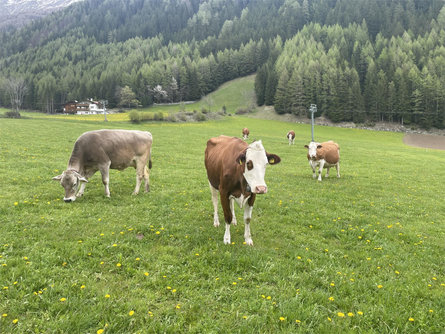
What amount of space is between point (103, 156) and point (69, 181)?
1.68 m

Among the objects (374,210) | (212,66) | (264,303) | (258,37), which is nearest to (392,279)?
(264,303)

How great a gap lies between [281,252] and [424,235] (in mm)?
5391

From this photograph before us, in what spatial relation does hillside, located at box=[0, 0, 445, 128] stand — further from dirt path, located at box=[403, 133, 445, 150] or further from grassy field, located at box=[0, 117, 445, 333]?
grassy field, located at box=[0, 117, 445, 333]

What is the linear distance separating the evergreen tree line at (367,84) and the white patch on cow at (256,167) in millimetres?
94700

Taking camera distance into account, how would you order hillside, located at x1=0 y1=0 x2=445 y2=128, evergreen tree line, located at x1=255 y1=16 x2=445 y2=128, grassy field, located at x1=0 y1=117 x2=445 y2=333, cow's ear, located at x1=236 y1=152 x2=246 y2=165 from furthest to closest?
hillside, located at x1=0 y1=0 x2=445 y2=128
evergreen tree line, located at x1=255 y1=16 x2=445 y2=128
cow's ear, located at x1=236 y1=152 x2=246 y2=165
grassy field, located at x1=0 y1=117 x2=445 y2=333

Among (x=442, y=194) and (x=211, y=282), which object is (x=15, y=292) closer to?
(x=211, y=282)

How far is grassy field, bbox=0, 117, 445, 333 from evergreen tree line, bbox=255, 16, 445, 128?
91311 millimetres

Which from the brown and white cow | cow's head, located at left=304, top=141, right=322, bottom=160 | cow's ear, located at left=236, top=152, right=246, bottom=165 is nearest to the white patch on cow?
the brown and white cow

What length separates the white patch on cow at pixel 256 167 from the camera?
5.70 meters

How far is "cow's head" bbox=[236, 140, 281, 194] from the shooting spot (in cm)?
571

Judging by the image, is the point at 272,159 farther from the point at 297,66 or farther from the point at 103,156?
the point at 297,66

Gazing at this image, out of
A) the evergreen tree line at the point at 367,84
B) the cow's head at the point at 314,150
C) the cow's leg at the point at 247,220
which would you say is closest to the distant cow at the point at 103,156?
the cow's leg at the point at 247,220

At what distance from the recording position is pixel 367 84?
95438mm

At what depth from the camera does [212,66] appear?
14888 cm
